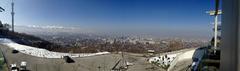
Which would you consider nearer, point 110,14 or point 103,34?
point 103,34

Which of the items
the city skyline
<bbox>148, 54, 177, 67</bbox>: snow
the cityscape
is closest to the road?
the cityscape

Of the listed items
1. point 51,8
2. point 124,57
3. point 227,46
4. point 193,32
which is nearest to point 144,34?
point 124,57

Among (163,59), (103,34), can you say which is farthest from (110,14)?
(163,59)

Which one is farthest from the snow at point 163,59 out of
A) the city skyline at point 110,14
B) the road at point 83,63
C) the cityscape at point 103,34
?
the city skyline at point 110,14

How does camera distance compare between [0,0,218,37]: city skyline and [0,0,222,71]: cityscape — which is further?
[0,0,218,37]: city skyline

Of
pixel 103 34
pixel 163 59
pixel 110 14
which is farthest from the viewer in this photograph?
pixel 110 14

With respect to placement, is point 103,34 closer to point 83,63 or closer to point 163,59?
point 83,63

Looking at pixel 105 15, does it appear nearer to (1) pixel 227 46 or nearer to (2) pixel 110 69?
(2) pixel 110 69

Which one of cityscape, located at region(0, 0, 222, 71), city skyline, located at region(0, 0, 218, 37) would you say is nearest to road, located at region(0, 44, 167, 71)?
cityscape, located at region(0, 0, 222, 71)

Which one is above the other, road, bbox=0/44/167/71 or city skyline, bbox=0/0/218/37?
city skyline, bbox=0/0/218/37

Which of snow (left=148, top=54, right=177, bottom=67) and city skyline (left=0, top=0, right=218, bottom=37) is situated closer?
snow (left=148, top=54, right=177, bottom=67)

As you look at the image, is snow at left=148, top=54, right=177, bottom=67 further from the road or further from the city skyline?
the city skyline
